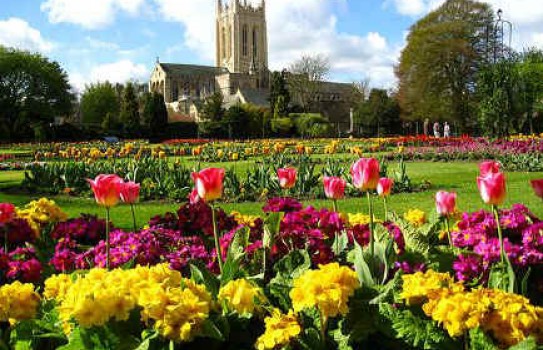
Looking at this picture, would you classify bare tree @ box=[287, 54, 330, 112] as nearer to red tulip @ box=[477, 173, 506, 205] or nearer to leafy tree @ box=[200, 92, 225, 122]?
leafy tree @ box=[200, 92, 225, 122]

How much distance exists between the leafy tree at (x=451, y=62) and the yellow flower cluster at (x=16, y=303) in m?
40.1

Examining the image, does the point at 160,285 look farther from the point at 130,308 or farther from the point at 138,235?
the point at 138,235

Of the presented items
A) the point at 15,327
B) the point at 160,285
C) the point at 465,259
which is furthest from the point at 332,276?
the point at 15,327

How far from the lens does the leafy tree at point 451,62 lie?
131ft

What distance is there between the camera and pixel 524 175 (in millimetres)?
13078

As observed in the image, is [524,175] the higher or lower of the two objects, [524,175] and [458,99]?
the lower

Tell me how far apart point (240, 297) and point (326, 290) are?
0.34 m

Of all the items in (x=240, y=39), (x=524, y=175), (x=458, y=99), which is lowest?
(x=524, y=175)

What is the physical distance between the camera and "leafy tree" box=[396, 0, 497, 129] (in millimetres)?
39875

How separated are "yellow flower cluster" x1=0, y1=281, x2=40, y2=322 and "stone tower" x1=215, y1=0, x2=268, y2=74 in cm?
9904

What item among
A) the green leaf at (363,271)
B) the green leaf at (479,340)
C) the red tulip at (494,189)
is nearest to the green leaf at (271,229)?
the green leaf at (363,271)

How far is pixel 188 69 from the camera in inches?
3858

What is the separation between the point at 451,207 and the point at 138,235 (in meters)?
1.63

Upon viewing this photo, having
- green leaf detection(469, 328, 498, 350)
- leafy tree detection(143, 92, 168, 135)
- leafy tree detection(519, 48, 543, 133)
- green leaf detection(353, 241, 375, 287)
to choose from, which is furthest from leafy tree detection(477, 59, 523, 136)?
leafy tree detection(143, 92, 168, 135)
